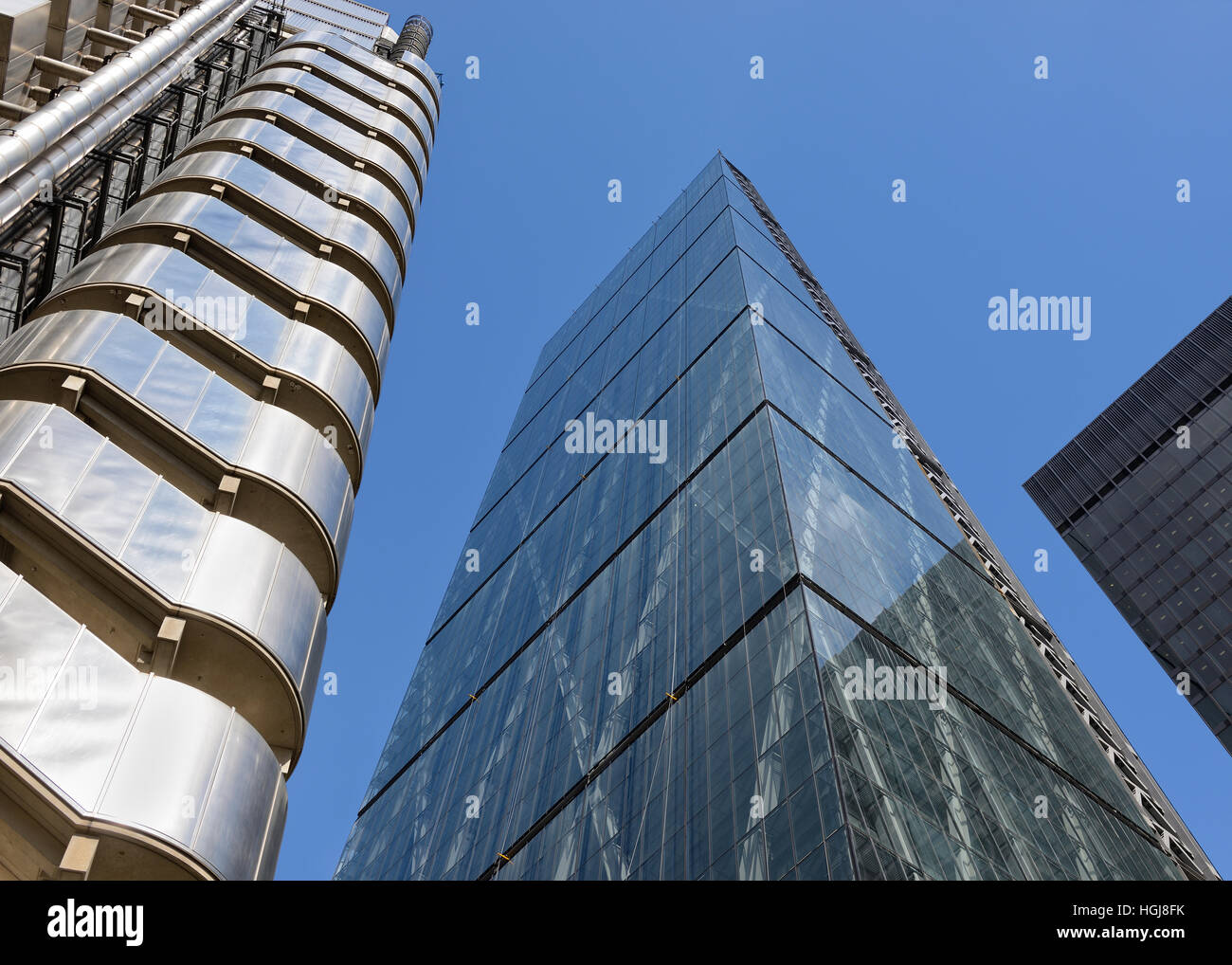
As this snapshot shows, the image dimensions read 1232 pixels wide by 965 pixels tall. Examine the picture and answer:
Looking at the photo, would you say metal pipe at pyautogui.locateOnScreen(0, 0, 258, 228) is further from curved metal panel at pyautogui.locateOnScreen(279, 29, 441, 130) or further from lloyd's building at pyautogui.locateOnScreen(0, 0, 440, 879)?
curved metal panel at pyautogui.locateOnScreen(279, 29, 441, 130)

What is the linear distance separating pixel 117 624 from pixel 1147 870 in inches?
1041

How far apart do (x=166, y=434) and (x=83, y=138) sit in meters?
4.05

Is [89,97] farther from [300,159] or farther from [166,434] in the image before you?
[166,434]

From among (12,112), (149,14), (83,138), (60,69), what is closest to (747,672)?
(149,14)

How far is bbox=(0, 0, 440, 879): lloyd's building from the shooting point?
6.08 metres

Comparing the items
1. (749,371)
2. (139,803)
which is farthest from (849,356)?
(139,803)

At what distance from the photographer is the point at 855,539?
29.6 m

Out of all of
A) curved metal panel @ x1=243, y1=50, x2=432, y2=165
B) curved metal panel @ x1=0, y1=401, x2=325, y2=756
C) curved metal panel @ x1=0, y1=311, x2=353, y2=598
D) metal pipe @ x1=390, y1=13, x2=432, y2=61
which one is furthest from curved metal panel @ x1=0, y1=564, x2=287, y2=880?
metal pipe @ x1=390, y1=13, x2=432, y2=61

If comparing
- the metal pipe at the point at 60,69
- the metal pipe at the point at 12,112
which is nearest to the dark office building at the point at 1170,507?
the metal pipe at the point at 60,69

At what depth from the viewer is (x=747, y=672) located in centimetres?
2341

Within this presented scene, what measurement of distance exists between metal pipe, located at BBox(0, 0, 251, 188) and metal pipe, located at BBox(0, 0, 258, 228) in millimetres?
110

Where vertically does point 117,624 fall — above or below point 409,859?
below
